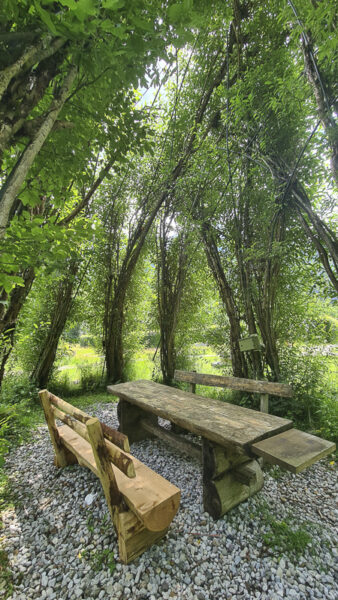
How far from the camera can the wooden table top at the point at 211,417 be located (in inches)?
52.5

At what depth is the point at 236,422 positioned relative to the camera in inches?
60.1

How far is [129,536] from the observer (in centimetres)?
118

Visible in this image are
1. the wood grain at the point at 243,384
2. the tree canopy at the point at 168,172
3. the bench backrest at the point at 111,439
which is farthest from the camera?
the wood grain at the point at 243,384

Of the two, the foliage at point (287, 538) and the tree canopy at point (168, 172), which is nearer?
the tree canopy at point (168, 172)

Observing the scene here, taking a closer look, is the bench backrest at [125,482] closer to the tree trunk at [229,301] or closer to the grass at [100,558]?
the grass at [100,558]

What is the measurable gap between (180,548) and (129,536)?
34cm

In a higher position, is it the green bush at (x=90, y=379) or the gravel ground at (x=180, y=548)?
the green bush at (x=90, y=379)

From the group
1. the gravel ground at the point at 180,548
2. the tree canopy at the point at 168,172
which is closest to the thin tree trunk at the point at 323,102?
the tree canopy at the point at 168,172

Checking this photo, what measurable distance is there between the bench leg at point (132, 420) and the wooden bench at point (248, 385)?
555 millimetres

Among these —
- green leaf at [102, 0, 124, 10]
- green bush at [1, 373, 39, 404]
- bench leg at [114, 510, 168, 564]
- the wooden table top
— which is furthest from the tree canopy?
→ bench leg at [114, 510, 168, 564]

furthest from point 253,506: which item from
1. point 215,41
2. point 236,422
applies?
point 215,41

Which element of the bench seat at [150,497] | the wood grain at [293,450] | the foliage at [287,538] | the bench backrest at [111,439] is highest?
the bench backrest at [111,439]

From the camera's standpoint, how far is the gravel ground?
1.09 meters

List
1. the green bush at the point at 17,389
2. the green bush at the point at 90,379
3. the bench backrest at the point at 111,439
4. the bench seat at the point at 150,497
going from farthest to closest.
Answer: the green bush at the point at 90,379
the green bush at the point at 17,389
the bench seat at the point at 150,497
the bench backrest at the point at 111,439
